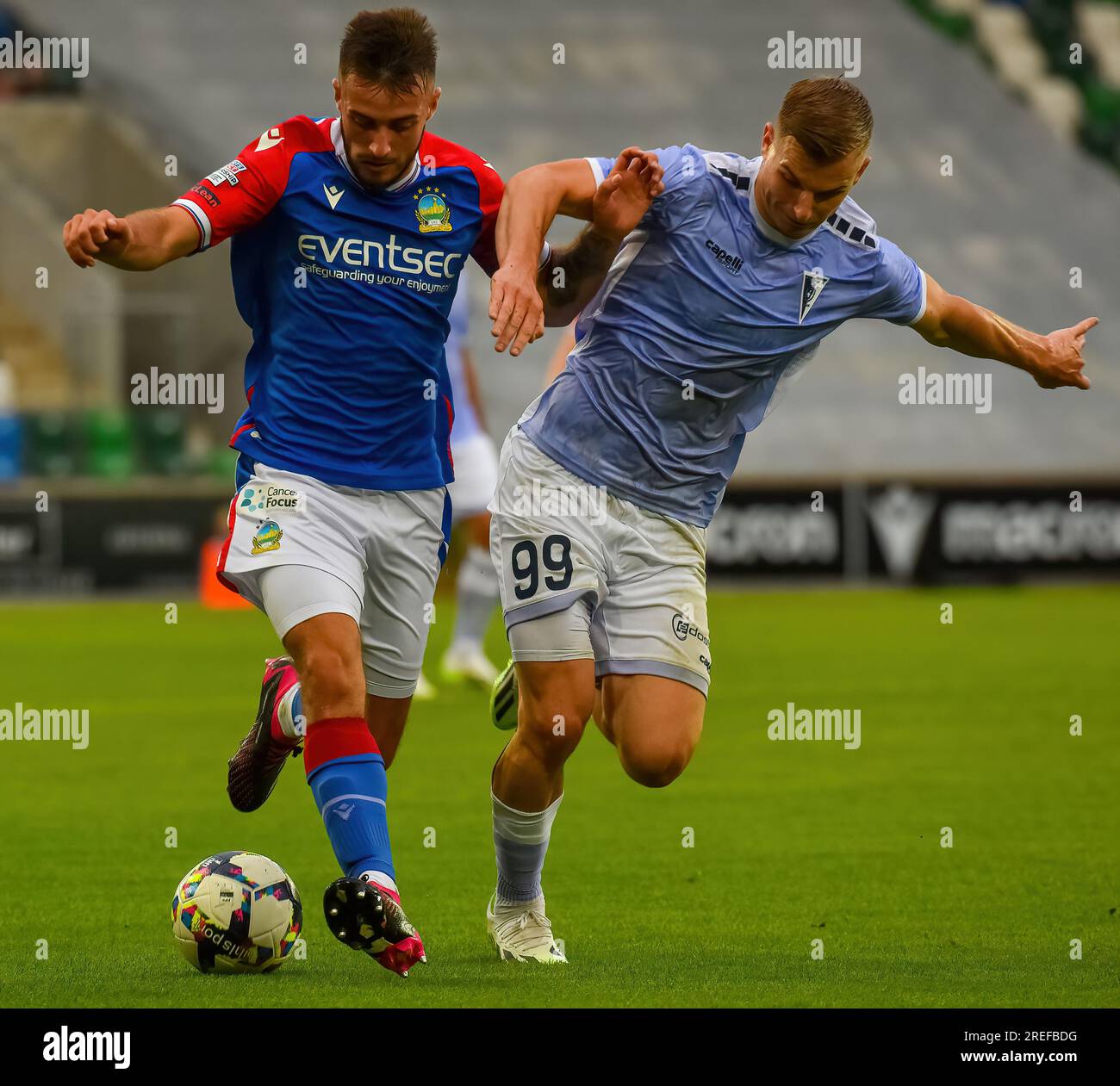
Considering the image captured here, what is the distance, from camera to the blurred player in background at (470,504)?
11.0m

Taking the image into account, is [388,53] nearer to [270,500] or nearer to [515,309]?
[515,309]

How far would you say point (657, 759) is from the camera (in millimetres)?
5273

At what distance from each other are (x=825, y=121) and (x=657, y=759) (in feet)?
5.66

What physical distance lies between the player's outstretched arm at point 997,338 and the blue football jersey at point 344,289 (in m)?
1.30

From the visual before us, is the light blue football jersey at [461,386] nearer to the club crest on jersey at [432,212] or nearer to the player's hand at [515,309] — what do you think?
the club crest on jersey at [432,212]

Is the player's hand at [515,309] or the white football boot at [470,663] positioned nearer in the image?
the player's hand at [515,309]

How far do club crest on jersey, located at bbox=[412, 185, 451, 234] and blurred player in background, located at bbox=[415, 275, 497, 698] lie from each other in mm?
5359

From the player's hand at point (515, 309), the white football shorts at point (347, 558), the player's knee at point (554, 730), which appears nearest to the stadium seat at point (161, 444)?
the white football shorts at point (347, 558)

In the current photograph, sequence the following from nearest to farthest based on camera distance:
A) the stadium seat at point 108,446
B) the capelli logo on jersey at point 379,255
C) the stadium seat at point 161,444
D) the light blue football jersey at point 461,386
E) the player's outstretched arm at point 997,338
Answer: the capelli logo on jersey at point 379,255 < the player's outstretched arm at point 997,338 < the light blue football jersey at point 461,386 < the stadium seat at point 108,446 < the stadium seat at point 161,444

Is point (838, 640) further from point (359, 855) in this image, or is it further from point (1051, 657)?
point (359, 855)

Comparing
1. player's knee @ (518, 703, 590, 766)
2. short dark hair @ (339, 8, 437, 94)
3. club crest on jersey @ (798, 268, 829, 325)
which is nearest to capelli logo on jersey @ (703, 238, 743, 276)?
club crest on jersey @ (798, 268, 829, 325)

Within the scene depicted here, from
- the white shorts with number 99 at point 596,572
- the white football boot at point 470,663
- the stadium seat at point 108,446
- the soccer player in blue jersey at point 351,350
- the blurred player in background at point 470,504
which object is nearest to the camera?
the soccer player in blue jersey at point 351,350

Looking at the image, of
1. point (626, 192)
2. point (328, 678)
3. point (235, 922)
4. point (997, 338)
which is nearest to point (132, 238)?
point (328, 678)

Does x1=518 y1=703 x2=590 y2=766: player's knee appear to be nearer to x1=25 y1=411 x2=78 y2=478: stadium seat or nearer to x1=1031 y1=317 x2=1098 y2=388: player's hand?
x1=1031 y1=317 x2=1098 y2=388: player's hand
